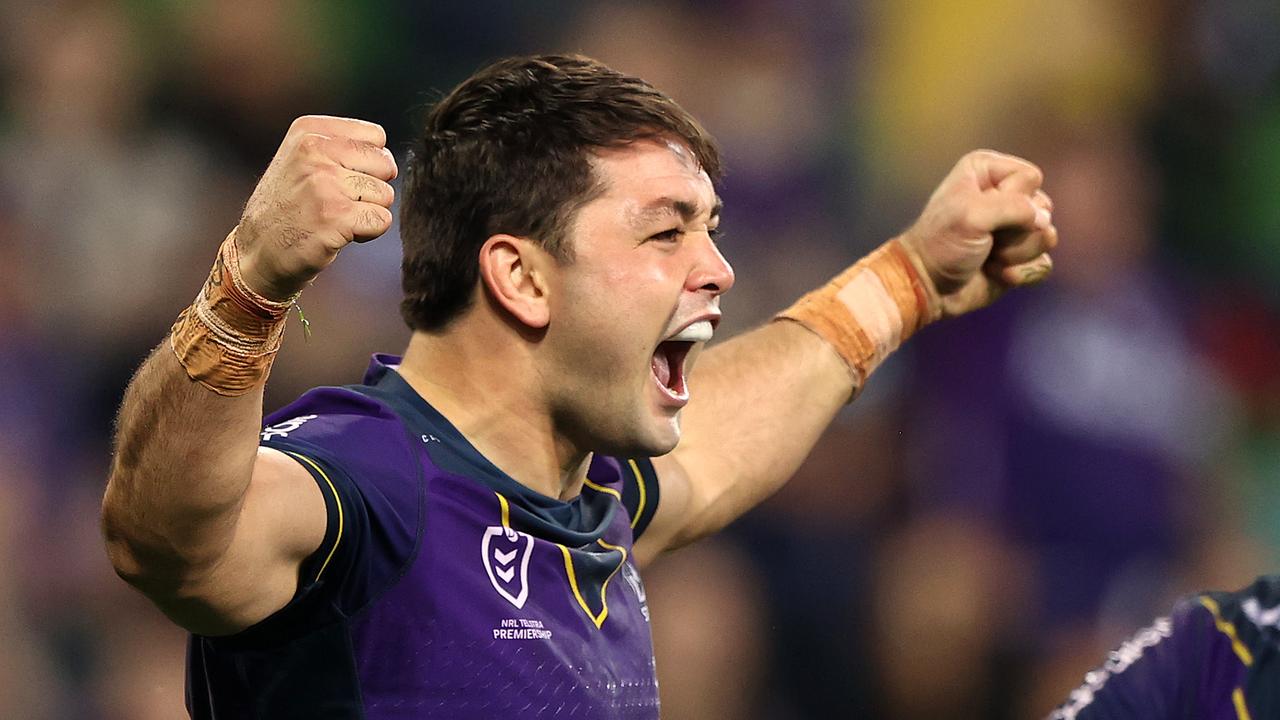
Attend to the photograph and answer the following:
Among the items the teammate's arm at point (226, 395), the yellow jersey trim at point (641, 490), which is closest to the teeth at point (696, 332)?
the yellow jersey trim at point (641, 490)

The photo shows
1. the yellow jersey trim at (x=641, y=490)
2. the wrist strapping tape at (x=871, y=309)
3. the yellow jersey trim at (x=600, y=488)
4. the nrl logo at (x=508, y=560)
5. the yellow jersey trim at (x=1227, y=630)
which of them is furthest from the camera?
the wrist strapping tape at (x=871, y=309)

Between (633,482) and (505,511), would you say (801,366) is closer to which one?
(633,482)

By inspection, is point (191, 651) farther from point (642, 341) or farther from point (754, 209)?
point (754, 209)

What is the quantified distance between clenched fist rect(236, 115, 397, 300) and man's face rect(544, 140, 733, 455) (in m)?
0.75

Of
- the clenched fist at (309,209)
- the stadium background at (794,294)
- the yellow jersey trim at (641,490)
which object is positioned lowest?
the stadium background at (794,294)

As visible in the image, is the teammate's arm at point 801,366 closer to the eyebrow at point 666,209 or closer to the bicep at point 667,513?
the bicep at point 667,513

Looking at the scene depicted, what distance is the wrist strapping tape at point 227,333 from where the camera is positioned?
6.89 ft

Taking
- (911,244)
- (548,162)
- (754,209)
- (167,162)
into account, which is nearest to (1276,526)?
(754,209)

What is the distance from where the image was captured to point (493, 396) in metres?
2.92

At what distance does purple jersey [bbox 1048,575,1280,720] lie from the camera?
2807 mm

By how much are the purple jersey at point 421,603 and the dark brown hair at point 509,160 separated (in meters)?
0.21

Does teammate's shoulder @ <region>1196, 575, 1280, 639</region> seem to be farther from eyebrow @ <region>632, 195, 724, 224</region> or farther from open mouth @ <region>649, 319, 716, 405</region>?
eyebrow @ <region>632, 195, 724, 224</region>

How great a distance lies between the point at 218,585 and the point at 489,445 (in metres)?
0.74

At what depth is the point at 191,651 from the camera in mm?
2686
